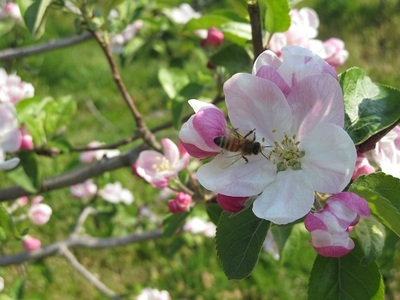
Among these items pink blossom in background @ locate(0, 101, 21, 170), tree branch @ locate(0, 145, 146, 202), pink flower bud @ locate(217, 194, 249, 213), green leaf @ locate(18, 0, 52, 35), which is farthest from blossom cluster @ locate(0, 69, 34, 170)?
pink flower bud @ locate(217, 194, 249, 213)

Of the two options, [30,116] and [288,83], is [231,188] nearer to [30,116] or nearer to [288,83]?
[288,83]

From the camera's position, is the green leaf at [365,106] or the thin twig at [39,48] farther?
the thin twig at [39,48]

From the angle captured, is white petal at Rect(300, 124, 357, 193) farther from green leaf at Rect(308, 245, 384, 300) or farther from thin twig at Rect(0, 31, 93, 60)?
thin twig at Rect(0, 31, 93, 60)

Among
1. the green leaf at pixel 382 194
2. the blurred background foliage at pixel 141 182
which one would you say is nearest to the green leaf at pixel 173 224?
the blurred background foliage at pixel 141 182

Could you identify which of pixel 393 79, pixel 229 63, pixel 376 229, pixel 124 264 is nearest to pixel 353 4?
pixel 393 79

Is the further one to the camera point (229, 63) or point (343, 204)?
point (229, 63)

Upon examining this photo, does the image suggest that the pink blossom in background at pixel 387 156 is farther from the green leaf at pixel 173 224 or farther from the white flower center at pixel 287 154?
the green leaf at pixel 173 224
